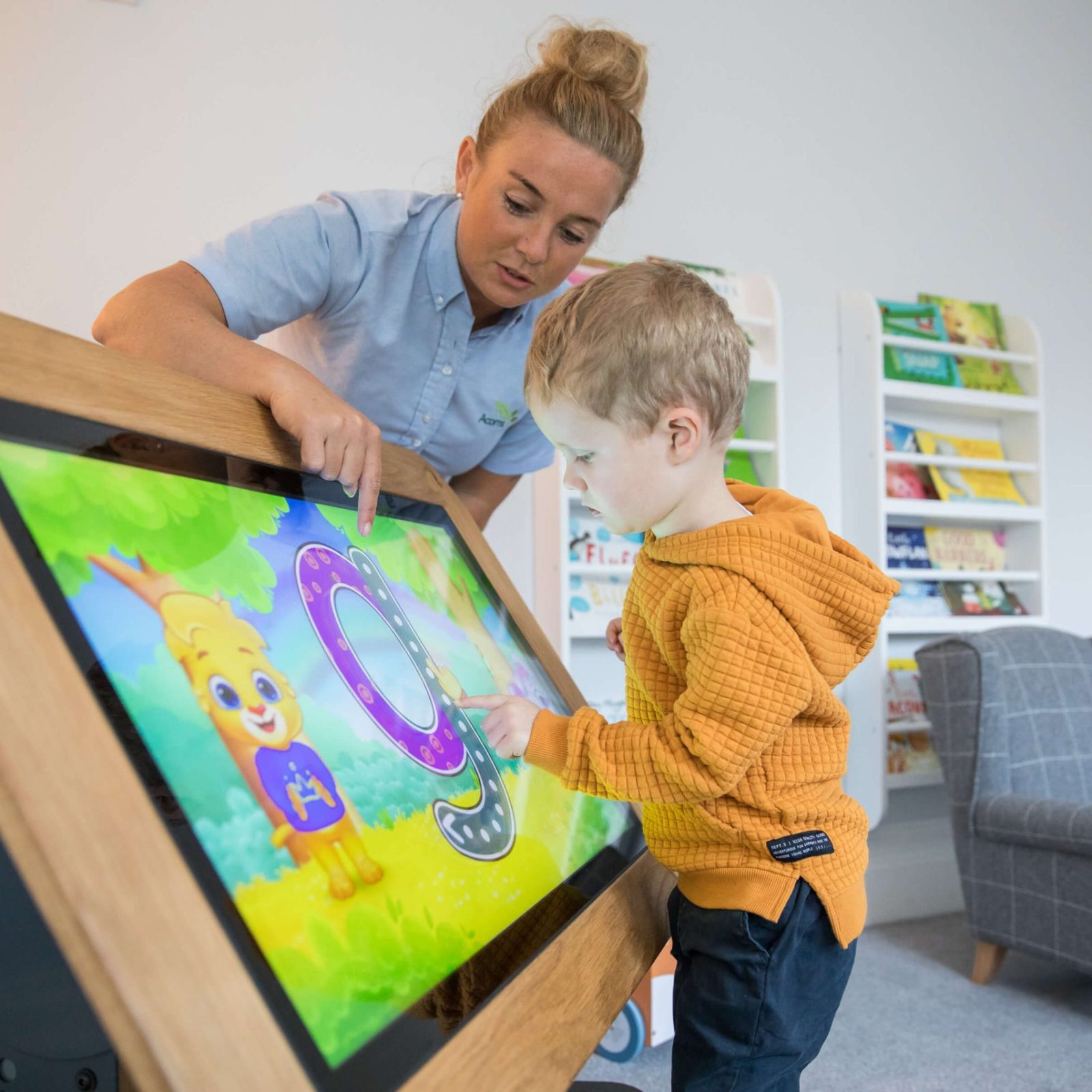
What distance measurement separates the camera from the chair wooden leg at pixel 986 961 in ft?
8.01

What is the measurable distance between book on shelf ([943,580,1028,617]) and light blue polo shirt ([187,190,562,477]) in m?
2.10

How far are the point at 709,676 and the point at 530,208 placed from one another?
73cm

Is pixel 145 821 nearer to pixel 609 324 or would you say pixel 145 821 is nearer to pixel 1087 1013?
pixel 609 324

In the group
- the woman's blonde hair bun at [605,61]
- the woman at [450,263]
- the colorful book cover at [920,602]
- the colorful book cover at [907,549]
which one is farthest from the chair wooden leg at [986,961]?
the woman's blonde hair bun at [605,61]

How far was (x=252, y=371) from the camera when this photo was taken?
34.9 inches

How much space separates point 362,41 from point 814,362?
1606 mm

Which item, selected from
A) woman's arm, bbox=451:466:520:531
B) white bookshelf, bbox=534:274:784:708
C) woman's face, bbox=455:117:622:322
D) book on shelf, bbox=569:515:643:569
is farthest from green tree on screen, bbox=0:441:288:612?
book on shelf, bbox=569:515:643:569

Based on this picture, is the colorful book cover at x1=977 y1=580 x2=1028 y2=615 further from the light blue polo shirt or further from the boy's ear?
the boy's ear

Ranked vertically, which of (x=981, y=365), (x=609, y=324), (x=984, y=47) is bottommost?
(x=609, y=324)

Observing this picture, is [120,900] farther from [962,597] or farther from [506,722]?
[962,597]

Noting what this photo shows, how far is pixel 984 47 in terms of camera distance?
3.48 metres

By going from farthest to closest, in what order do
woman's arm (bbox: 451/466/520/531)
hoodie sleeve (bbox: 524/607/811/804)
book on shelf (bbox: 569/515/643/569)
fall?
book on shelf (bbox: 569/515/643/569) < woman's arm (bbox: 451/466/520/531) < hoodie sleeve (bbox: 524/607/811/804)

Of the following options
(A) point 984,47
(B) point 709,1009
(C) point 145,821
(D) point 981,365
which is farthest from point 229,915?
(A) point 984,47

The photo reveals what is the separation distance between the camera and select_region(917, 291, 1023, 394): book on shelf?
10.5 feet
